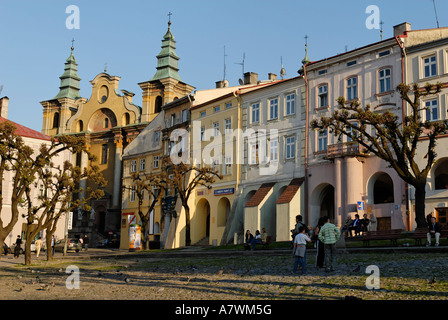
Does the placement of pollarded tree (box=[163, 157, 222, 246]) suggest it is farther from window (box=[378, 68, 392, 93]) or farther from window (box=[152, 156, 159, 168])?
window (box=[378, 68, 392, 93])

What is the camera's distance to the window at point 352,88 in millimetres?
40434

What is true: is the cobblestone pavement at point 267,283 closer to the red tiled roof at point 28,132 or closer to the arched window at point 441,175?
→ the arched window at point 441,175

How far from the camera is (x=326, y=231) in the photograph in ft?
60.5

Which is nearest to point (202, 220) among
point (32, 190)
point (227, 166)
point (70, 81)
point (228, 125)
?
point (227, 166)

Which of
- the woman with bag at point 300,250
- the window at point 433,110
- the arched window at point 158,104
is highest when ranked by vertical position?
the arched window at point 158,104

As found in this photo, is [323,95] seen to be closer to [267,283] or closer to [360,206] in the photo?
[360,206]

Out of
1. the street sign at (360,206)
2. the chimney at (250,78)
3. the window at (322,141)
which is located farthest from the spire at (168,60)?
the street sign at (360,206)

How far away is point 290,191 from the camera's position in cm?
4184

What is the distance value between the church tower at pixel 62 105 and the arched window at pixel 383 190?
5067 cm
